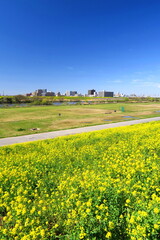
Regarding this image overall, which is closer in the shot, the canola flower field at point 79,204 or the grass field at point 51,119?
the canola flower field at point 79,204

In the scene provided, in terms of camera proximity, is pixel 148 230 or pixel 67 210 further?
pixel 67 210

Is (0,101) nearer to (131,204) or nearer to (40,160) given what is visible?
(40,160)

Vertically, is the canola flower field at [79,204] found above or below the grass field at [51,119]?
above

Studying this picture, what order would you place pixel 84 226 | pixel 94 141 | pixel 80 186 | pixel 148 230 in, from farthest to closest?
1. pixel 94 141
2. pixel 80 186
3. pixel 84 226
4. pixel 148 230

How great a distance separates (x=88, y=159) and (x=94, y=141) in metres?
2.90

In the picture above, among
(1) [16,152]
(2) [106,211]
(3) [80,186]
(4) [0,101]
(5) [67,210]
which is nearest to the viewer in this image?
(2) [106,211]

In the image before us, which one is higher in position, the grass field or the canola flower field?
the canola flower field

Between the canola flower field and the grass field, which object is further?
the grass field

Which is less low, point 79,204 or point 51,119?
point 79,204

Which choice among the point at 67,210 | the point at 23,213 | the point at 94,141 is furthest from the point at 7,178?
the point at 94,141

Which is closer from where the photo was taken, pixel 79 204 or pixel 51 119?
pixel 79 204

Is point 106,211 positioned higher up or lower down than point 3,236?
higher up

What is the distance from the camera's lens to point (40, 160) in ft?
21.2

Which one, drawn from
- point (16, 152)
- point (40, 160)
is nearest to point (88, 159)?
point (40, 160)
